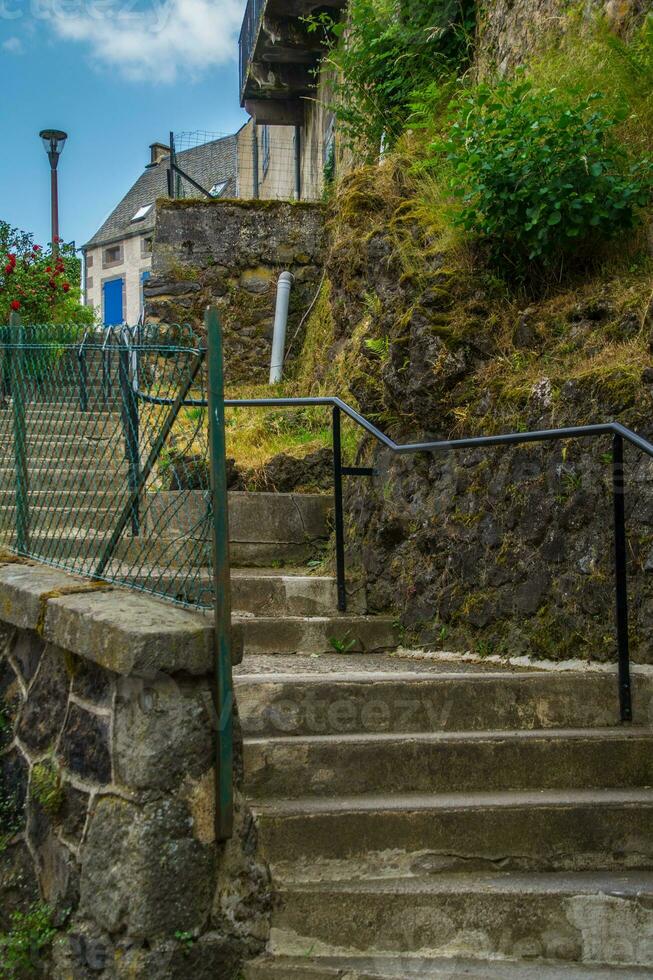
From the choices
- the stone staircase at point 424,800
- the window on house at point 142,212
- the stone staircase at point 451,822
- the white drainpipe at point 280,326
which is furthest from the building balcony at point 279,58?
the window on house at point 142,212

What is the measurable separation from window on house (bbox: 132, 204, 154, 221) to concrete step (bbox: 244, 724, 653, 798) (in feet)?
112

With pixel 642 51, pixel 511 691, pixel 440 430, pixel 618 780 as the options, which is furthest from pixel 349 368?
pixel 618 780

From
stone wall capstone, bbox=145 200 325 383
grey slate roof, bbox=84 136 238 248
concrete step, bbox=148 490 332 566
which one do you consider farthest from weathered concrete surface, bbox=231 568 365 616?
grey slate roof, bbox=84 136 238 248

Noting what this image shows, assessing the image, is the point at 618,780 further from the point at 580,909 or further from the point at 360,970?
the point at 360,970

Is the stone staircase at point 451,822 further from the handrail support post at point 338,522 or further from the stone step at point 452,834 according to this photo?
the handrail support post at point 338,522

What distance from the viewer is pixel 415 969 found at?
9.39 feet

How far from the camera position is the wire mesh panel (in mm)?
3188

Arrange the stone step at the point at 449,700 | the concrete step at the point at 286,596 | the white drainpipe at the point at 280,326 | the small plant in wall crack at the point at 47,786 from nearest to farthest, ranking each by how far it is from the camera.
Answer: the small plant in wall crack at the point at 47,786, the stone step at the point at 449,700, the concrete step at the point at 286,596, the white drainpipe at the point at 280,326

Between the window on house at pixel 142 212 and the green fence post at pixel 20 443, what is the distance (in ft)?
107

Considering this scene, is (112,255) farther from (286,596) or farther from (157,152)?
(286,596)

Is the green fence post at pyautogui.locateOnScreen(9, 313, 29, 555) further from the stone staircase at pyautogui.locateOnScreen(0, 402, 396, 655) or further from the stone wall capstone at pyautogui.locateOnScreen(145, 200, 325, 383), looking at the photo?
the stone wall capstone at pyautogui.locateOnScreen(145, 200, 325, 383)

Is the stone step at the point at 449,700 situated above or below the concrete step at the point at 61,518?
below

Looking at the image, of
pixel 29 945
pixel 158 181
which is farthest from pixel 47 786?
pixel 158 181

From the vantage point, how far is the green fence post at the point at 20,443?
434cm
